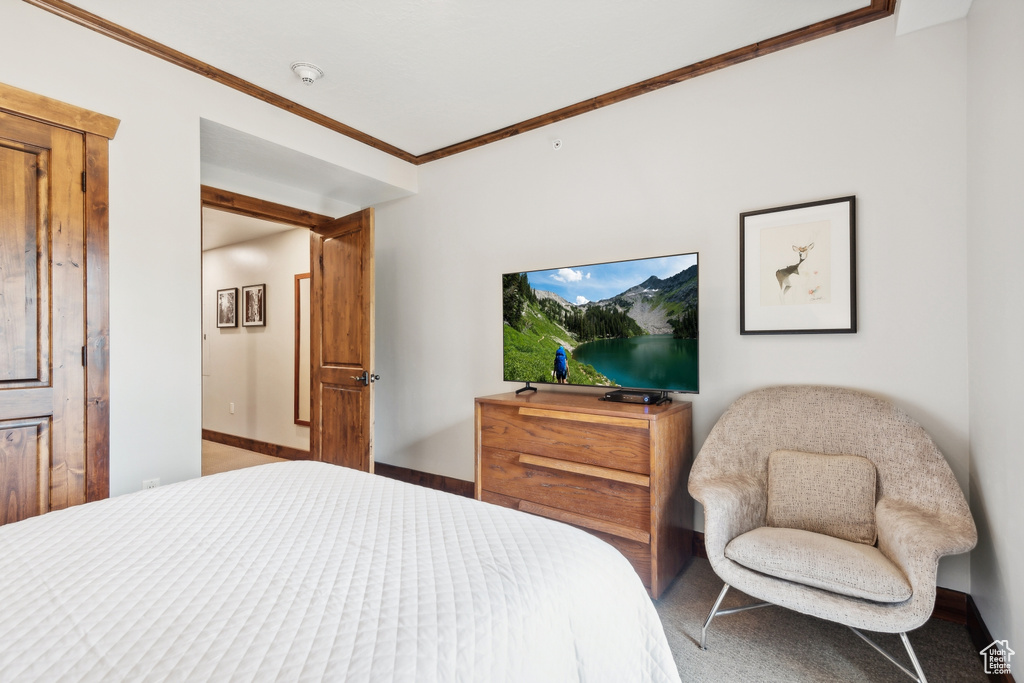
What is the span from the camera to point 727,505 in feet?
6.57

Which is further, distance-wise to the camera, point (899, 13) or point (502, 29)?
point (502, 29)

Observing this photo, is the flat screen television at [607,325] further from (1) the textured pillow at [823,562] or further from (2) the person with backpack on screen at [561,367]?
(1) the textured pillow at [823,562]

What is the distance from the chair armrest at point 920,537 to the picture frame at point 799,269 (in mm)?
843

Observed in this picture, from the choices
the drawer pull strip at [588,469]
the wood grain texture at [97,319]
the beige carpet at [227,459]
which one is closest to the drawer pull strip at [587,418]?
the drawer pull strip at [588,469]

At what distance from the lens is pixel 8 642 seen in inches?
31.9

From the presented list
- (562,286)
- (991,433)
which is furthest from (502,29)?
(991,433)

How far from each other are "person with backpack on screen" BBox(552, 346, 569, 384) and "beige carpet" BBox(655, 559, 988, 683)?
1.25 m

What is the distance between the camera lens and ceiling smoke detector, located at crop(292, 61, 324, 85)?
269cm

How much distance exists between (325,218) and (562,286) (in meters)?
2.32

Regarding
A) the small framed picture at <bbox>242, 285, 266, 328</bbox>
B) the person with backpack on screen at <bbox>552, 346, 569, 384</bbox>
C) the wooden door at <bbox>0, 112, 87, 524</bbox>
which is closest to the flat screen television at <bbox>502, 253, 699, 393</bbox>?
the person with backpack on screen at <bbox>552, 346, 569, 384</bbox>

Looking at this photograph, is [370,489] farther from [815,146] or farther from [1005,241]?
[815,146]

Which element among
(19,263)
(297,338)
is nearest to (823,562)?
(19,263)

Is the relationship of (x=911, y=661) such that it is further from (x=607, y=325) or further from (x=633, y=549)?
(x=607, y=325)

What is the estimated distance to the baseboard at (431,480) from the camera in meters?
3.65
